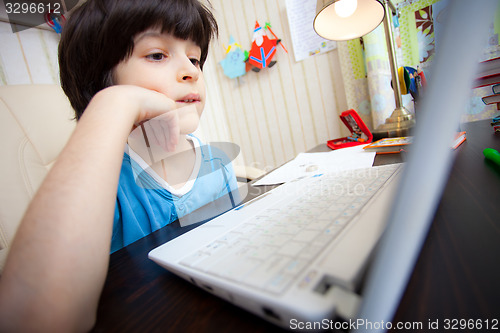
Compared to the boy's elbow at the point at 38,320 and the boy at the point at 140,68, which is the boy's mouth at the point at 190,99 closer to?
the boy at the point at 140,68

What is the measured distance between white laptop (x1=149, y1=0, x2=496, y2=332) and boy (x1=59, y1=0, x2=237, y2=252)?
32 centimetres

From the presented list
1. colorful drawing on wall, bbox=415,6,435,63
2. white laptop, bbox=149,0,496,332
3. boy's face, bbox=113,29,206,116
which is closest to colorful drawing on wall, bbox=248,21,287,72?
colorful drawing on wall, bbox=415,6,435,63

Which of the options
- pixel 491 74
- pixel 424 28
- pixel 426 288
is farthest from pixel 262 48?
pixel 426 288

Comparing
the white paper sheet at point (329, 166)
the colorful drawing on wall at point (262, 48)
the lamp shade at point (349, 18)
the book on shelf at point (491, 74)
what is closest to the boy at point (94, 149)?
the white paper sheet at point (329, 166)

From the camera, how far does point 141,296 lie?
25 centimetres

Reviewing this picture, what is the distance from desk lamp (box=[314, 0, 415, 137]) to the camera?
2.76 feet

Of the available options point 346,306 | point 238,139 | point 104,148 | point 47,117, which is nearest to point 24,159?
point 47,117

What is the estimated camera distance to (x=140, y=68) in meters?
0.54

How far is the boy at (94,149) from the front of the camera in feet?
0.68

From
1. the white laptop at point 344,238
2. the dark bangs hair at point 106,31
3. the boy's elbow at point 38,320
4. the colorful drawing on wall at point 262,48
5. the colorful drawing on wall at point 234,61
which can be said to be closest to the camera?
the white laptop at point 344,238

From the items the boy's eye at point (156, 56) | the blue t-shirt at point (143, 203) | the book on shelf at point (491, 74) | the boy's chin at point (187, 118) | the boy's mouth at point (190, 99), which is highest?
the boy's eye at point (156, 56)

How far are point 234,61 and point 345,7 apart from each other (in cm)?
85

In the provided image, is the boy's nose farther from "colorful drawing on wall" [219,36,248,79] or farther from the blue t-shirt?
"colorful drawing on wall" [219,36,248,79]

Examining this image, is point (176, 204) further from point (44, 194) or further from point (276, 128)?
point (276, 128)
